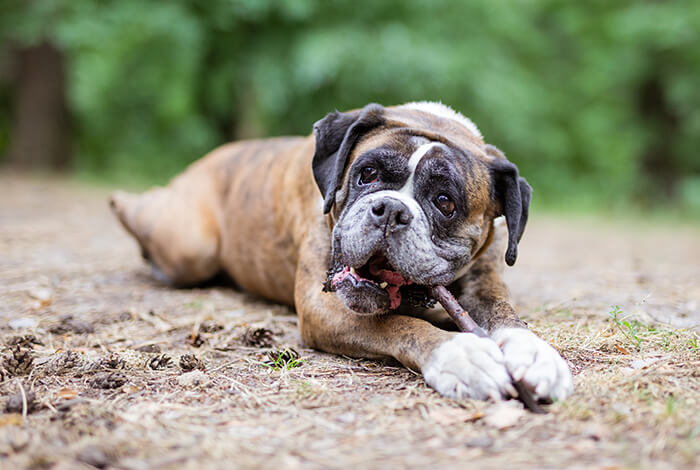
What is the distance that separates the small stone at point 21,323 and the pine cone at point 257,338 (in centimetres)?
137

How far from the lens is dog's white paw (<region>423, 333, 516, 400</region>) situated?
8.39 ft

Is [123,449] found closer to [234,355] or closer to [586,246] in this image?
[234,355]

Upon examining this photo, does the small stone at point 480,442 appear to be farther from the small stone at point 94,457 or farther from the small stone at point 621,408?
the small stone at point 94,457

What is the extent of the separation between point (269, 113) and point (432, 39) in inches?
159

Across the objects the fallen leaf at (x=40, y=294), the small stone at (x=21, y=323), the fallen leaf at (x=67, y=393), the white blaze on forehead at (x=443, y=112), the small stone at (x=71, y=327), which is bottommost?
the fallen leaf at (x=40, y=294)

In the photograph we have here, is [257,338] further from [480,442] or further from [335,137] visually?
[480,442]

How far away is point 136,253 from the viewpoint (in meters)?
6.83

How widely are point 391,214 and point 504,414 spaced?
1020 mm

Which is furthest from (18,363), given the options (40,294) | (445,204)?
(445,204)

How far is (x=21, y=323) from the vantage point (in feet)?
12.8

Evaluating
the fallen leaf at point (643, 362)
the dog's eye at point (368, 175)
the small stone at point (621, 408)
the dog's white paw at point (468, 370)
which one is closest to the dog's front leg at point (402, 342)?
the dog's white paw at point (468, 370)

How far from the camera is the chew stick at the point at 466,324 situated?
2.48 m

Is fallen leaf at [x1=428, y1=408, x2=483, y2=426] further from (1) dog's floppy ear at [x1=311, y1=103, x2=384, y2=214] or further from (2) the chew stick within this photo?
(1) dog's floppy ear at [x1=311, y1=103, x2=384, y2=214]

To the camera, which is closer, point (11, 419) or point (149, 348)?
point (11, 419)
